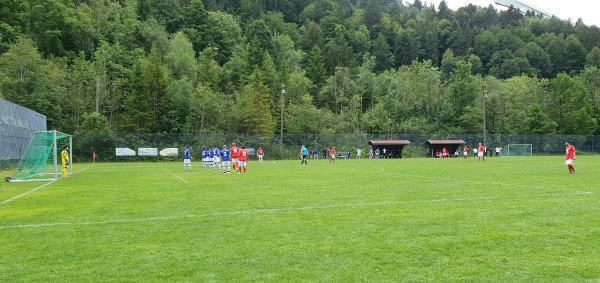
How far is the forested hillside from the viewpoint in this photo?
76000 millimetres

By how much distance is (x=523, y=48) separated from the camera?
153 meters

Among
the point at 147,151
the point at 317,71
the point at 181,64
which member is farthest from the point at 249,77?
the point at 147,151

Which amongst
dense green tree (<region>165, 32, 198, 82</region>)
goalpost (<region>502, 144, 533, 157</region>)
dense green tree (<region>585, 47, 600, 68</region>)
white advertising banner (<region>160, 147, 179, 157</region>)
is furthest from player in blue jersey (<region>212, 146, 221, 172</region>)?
dense green tree (<region>585, 47, 600, 68</region>)

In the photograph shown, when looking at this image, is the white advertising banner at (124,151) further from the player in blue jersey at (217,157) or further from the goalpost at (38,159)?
the goalpost at (38,159)

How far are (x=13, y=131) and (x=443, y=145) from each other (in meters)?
53.0

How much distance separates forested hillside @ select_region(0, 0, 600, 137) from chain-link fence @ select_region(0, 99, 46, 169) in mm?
26471

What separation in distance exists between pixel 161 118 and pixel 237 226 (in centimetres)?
6976

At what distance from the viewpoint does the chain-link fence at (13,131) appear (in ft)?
119

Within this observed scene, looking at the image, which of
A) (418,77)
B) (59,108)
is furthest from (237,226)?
(418,77)

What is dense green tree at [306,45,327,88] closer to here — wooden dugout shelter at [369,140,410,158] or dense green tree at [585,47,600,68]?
wooden dugout shelter at [369,140,410,158]

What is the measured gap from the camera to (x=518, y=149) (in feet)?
259

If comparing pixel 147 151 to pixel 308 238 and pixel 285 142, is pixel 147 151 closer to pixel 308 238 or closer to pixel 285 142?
pixel 285 142

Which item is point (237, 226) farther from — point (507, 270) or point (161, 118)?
point (161, 118)

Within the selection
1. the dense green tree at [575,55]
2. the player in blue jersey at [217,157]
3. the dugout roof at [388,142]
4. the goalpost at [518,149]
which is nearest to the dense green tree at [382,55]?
the dense green tree at [575,55]
